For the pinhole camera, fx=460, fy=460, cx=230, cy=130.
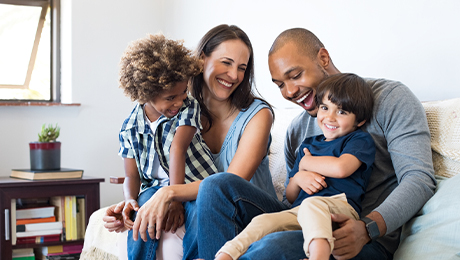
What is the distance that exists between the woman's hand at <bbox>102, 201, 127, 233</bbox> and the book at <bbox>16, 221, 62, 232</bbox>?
1.25 metres

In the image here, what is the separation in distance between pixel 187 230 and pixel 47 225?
1528 millimetres

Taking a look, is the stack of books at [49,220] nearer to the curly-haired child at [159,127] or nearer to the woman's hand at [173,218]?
the curly-haired child at [159,127]

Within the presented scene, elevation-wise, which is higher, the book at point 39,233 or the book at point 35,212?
the book at point 35,212

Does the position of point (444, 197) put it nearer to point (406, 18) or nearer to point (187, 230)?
point (187, 230)

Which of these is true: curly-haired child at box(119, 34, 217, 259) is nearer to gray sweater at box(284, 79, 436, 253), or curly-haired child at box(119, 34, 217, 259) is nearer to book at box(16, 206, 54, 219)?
gray sweater at box(284, 79, 436, 253)

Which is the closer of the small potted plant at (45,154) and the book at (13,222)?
the book at (13,222)

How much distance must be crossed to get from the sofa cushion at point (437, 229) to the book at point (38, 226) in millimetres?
2010

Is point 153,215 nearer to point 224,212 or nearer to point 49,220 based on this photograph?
point 224,212

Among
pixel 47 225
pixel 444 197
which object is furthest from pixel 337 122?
pixel 47 225

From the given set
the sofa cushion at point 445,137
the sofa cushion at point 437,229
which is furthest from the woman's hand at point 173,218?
the sofa cushion at point 445,137

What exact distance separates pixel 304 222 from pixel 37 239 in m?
1.99

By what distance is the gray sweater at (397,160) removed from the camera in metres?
1.13

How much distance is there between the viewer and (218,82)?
5.44 ft

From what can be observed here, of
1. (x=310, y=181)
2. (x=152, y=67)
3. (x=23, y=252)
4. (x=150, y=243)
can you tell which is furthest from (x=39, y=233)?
(x=310, y=181)
